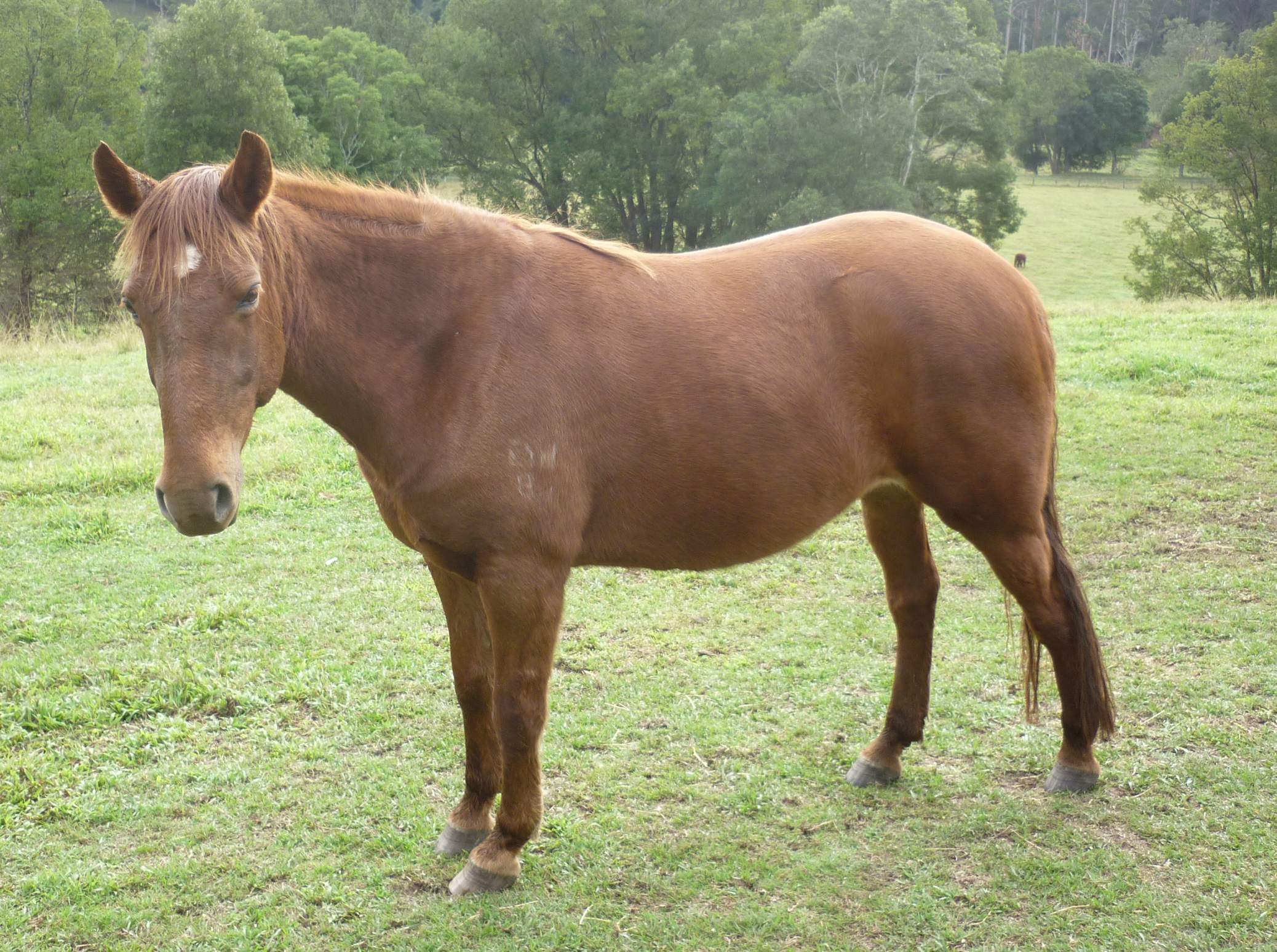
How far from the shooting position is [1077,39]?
87.2 metres

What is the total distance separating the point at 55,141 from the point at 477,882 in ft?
92.3

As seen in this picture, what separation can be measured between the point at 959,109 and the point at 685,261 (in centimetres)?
3573

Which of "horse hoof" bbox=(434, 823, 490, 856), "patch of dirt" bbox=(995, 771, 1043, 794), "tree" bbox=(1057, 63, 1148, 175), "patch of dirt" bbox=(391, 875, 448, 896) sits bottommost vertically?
"patch of dirt" bbox=(391, 875, 448, 896)

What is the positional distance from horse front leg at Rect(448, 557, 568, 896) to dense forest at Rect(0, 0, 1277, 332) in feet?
75.4

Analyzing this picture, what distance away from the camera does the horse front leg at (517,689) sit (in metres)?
2.87

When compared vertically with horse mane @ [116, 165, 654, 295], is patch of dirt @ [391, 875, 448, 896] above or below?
below

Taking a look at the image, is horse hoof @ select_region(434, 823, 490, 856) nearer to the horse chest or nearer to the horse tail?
the horse chest

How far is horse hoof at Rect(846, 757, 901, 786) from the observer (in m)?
3.70

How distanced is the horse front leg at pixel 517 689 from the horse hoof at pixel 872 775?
1290mm

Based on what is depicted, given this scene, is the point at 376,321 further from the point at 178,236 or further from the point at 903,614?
the point at 903,614

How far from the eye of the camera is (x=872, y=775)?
3701 mm

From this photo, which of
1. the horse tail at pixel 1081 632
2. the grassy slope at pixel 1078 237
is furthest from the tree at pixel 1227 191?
the horse tail at pixel 1081 632

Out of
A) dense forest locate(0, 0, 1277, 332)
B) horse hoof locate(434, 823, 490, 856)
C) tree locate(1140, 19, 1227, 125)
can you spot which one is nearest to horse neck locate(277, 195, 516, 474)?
horse hoof locate(434, 823, 490, 856)

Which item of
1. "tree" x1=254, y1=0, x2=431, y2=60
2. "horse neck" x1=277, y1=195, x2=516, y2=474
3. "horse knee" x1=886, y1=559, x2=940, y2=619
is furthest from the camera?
"tree" x1=254, y1=0, x2=431, y2=60
